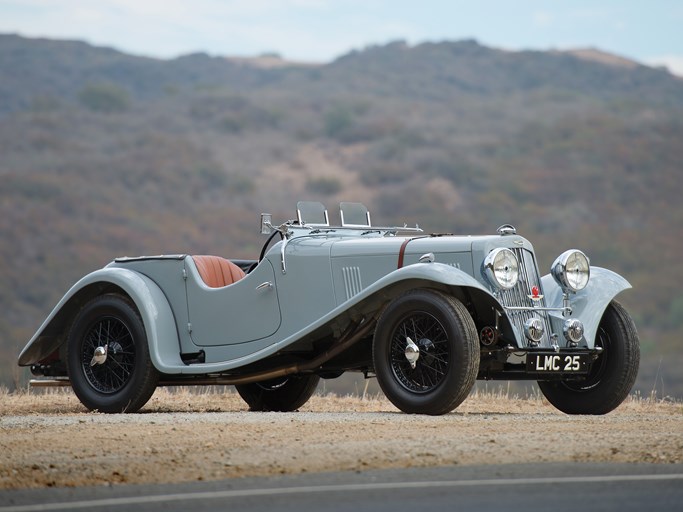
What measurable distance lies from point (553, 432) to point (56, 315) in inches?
202

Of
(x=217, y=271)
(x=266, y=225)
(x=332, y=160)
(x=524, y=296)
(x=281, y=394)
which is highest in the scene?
(x=332, y=160)

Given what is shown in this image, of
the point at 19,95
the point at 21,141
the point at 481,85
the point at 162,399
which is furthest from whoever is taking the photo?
the point at 481,85

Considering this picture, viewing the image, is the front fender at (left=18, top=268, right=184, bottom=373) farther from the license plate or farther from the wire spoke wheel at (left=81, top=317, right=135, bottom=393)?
the license plate

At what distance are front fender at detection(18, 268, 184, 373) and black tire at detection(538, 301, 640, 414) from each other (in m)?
3.17

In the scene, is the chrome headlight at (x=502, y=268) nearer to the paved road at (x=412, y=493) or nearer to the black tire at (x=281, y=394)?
the black tire at (x=281, y=394)

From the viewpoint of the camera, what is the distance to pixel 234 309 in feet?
34.3

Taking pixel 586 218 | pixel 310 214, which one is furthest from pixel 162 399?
pixel 586 218

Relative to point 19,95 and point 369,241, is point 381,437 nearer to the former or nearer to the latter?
point 369,241

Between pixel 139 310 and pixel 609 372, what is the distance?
150 inches

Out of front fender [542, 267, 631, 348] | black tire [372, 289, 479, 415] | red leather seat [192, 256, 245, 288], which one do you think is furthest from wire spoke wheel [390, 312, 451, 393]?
red leather seat [192, 256, 245, 288]

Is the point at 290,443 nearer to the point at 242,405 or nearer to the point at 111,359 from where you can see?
the point at 111,359

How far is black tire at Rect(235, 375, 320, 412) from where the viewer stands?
453 inches

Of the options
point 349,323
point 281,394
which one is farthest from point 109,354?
point 349,323

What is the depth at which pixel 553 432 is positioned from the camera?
7.82 meters
